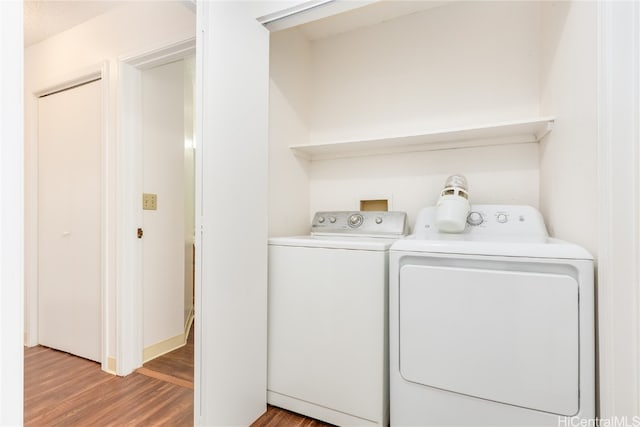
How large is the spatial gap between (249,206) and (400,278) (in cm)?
76

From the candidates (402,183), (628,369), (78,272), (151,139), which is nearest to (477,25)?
(402,183)

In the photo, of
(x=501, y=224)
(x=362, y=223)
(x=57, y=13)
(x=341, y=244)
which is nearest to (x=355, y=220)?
(x=362, y=223)

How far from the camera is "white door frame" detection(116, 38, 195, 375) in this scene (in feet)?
6.32

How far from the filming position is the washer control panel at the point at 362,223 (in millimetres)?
1725

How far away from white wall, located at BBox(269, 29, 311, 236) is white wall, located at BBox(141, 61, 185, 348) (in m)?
0.93

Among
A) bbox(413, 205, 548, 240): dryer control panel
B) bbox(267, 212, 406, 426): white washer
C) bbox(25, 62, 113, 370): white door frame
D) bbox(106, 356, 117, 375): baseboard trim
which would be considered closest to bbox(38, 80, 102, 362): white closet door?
bbox(25, 62, 113, 370): white door frame

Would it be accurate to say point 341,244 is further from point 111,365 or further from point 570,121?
point 111,365

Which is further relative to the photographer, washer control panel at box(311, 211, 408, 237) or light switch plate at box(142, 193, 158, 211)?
light switch plate at box(142, 193, 158, 211)

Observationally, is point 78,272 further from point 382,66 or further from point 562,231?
point 562,231

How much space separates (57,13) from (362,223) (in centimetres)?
245

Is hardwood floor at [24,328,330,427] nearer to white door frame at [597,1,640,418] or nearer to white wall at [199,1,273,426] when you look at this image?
white wall at [199,1,273,426]

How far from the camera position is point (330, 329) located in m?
1.43
